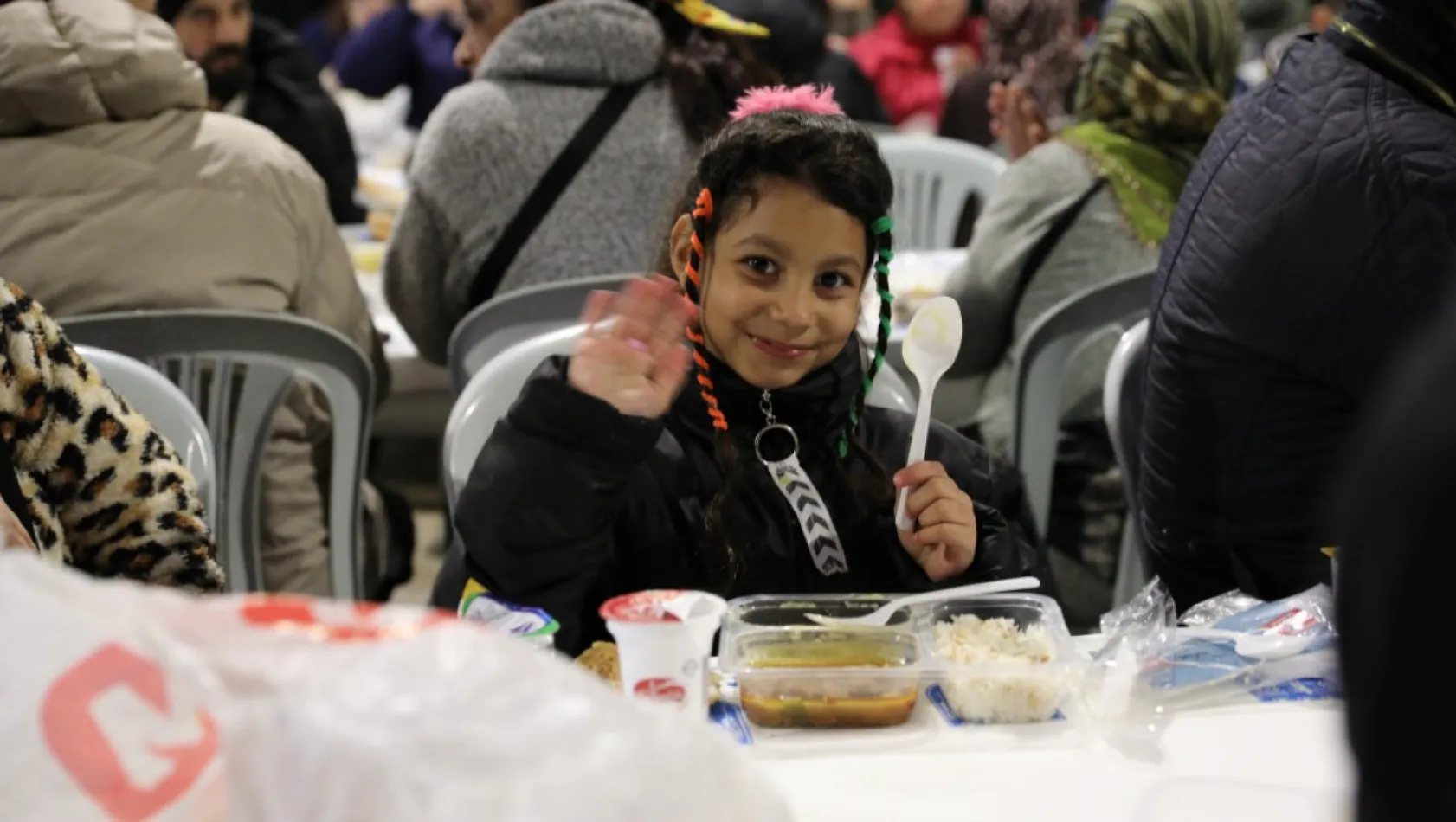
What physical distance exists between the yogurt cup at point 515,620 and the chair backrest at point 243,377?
3.74ft

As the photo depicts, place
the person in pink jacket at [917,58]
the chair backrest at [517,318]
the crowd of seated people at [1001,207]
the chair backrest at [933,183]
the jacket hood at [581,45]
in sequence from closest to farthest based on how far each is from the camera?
the crowd of seated people at [1001,207]
the chair backrest at [517,318]
the jacket hood at [581,45]
the chair backrest at [933,183]
the person in pink jacket at [917,58]

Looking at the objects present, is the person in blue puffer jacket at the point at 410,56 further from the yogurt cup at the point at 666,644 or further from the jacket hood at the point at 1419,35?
the yogurt cup at the point at 666,644

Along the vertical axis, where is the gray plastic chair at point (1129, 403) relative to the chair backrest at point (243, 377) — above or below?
above

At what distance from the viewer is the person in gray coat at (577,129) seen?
118 inches

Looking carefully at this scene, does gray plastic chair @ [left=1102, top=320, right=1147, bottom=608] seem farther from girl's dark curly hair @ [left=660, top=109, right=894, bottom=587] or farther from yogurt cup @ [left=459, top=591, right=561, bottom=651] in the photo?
yogurt cup @ [left=459, top=591, right=561, bottom=651]

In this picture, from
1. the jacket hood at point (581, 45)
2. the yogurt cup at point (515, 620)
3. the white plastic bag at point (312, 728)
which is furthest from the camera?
the jacket hood at point (581, 45)

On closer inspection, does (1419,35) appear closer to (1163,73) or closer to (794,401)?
(794,401)

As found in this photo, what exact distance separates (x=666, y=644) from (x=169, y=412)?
0.98 m

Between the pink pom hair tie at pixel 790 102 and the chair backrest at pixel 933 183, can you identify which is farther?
the chair backrest at pixel 933 183

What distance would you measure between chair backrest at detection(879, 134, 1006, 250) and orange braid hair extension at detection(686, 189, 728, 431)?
2872 millimetres

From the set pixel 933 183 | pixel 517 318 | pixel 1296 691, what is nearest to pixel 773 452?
pixel 1296 691

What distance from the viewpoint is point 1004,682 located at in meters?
1.53

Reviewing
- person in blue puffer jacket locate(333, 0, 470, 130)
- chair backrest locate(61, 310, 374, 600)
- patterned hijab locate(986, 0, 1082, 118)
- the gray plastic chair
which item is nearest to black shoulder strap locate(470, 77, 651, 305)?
chair backrest locate(61, 310, 374, 600)

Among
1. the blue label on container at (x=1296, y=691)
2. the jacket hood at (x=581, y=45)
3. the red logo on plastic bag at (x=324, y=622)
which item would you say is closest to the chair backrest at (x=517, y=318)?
the jacket hood at (x=581, y=45)
